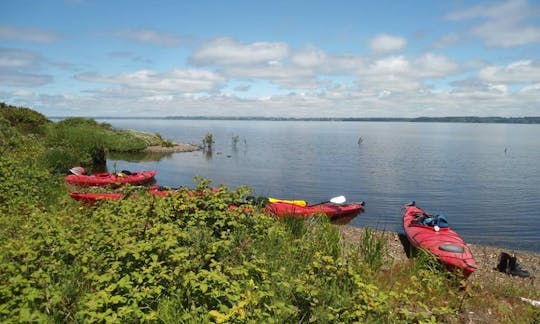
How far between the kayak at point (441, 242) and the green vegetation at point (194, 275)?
2.00 metres

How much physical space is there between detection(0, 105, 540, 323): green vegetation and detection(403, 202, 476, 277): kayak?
1998mm

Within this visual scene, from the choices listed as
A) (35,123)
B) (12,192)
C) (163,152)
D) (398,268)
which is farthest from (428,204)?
(35,123)

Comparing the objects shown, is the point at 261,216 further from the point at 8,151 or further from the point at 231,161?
the point at 231,161

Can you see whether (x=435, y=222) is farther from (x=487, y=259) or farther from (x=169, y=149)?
(x=169, y=149)

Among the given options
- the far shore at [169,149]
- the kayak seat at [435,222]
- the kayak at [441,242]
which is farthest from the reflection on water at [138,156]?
the kayak at [441,242]

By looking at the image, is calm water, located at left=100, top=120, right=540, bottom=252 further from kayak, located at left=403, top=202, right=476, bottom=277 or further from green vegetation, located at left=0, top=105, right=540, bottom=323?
green vegetation, located at left=0, top=105, right=540, bottom=323

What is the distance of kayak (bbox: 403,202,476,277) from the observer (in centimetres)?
1032

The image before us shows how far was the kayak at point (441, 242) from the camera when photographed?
1032cm

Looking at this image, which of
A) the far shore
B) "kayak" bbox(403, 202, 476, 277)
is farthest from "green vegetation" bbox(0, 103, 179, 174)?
"kayak" bbox(403, 202, 476, 277)

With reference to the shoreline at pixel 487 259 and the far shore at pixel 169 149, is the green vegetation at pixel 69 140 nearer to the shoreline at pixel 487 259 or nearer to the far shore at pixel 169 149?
the far shore at pixel 169 149

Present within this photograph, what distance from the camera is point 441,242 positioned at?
1156 centimetres

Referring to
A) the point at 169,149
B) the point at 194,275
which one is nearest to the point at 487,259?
the point at 194,275

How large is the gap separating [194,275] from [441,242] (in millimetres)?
9532

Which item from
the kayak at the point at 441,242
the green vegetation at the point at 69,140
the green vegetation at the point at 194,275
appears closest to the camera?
the green vegetation at the point at 194,275
